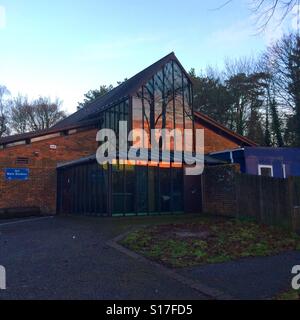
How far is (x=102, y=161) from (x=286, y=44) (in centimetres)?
2180

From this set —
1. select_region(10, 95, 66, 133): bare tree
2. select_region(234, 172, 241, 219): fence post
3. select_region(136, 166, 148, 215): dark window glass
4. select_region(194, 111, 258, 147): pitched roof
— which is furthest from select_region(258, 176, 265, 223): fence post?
select_region(10, 95, 66, 133): bare tree

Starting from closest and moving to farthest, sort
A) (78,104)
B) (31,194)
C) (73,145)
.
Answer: (31,194) → (73,145) → (78,104)

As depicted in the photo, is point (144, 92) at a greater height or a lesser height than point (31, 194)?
greater

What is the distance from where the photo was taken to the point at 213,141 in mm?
22891

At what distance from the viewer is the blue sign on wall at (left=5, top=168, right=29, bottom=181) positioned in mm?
17812

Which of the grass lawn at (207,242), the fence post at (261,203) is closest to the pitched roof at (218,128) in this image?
the fence post at (261,203)

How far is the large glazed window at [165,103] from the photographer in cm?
1983

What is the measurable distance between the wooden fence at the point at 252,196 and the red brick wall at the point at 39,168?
742cm

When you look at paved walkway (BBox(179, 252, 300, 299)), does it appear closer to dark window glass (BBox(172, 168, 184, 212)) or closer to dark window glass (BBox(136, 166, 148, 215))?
dark window glass (BBox(136, 166, 148, 215))

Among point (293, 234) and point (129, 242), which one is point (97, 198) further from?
point (293, 234)

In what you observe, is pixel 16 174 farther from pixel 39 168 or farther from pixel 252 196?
pixel 252 196

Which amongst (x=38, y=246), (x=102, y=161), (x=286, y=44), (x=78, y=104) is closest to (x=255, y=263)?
(x=38, y=246)

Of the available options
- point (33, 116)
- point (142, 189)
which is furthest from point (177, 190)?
point (33, 116)

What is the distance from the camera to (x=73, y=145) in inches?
779
